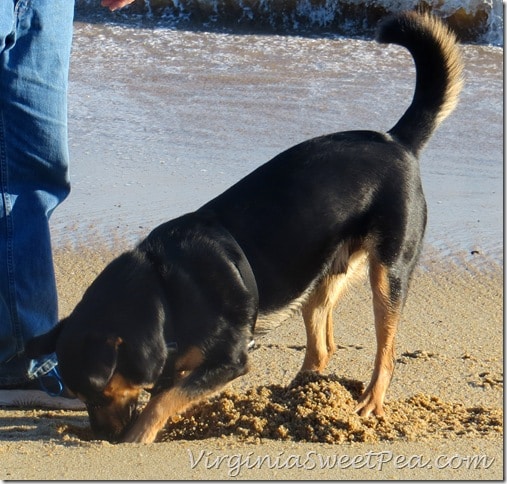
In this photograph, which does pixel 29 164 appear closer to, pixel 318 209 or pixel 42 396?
pixel 42 396

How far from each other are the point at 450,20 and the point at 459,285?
27.1 ft

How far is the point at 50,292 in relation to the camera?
4.53 meters

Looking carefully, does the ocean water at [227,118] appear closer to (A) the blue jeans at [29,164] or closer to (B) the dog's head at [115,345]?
(A) the blue jeans at [29,164]

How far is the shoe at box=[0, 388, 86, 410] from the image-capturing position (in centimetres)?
445

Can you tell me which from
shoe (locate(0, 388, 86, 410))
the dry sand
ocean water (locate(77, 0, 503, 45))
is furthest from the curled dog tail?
ocean water (locate(77, 0, 503, 45))

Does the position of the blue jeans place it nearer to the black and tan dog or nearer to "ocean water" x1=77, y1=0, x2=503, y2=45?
the black and tan dog

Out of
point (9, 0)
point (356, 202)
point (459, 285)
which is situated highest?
point (9, 0)

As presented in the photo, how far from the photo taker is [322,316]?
4.68m

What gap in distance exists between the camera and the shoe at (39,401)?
14.6 feet

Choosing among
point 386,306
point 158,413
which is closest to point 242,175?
point 386,306

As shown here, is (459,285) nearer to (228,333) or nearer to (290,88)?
(228,333)

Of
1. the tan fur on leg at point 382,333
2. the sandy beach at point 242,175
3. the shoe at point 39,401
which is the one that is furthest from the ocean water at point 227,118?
the shoe at point 39,401

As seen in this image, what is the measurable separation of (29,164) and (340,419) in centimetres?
169

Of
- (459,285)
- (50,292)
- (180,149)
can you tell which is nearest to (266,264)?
(50,292)
